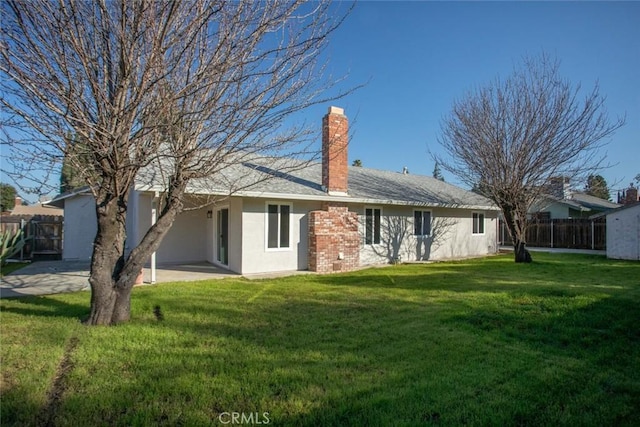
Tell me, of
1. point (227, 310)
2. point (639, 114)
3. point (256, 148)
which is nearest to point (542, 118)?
point (639, 114)

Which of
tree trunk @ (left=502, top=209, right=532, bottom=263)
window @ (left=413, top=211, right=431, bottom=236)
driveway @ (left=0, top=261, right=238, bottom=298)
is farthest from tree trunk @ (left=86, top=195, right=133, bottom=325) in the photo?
tree trunk @ (left=502, top=209, right=532, bottom=263)

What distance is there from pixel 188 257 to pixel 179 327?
9.49m

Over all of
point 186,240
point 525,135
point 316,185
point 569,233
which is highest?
point 525,135

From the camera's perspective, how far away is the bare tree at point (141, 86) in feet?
14.1

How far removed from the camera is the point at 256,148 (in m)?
5.99

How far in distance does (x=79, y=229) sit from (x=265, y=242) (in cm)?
936

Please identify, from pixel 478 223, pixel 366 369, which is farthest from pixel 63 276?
pixel 478 223

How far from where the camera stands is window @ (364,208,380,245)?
14.6 meters

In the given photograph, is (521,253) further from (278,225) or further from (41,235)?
(41,235)

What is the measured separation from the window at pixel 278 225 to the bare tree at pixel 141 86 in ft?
18.9

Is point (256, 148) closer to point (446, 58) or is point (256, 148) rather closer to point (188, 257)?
point (446, 58)

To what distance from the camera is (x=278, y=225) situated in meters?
11.9

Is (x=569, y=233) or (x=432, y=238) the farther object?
(x=569, y=233)

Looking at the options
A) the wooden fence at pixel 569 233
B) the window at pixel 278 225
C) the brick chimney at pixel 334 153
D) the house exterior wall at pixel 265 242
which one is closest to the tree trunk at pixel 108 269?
the house exterior wall at pixel 265 242
